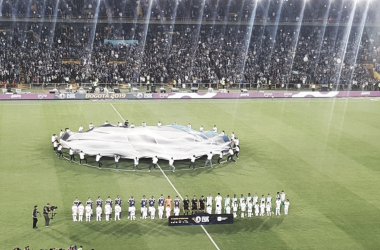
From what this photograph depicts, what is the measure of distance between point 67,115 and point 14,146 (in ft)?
39.4

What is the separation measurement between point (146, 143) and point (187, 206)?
1020 centimetres

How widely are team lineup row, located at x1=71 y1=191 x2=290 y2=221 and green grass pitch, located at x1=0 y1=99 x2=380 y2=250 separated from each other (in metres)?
0.57

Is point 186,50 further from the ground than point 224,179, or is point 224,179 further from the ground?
point 186,50

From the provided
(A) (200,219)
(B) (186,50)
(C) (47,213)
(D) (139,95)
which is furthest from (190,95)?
(C) (47,213)

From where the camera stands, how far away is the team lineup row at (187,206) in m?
30.4

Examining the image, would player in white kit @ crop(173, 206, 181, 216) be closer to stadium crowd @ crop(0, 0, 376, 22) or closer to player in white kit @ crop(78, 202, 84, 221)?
player in white kit @ crop(78, 202, 84, 221)

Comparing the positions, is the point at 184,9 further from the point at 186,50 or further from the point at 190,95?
the point at 190,95

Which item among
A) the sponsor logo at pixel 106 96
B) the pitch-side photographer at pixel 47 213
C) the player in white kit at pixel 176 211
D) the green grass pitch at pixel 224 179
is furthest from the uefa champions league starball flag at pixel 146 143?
the sponsor logo at pixel 106 96

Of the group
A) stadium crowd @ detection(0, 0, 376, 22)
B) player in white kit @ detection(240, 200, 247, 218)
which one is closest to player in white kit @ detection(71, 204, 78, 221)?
player in white kit @ detection(240, 200, 247, 218)

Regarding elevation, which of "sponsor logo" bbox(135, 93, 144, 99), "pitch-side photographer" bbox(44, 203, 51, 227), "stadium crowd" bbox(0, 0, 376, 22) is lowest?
"pitch-side photographer" bbox(44, 203, 51, 227)

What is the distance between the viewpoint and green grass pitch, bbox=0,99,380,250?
2847 centimetres

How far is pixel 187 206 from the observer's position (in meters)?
31.5

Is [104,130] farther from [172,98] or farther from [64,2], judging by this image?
[64,2]

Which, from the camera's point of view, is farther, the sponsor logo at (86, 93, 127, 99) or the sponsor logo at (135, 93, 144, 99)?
the sponsor logo at (135, 93, 144, 99)
